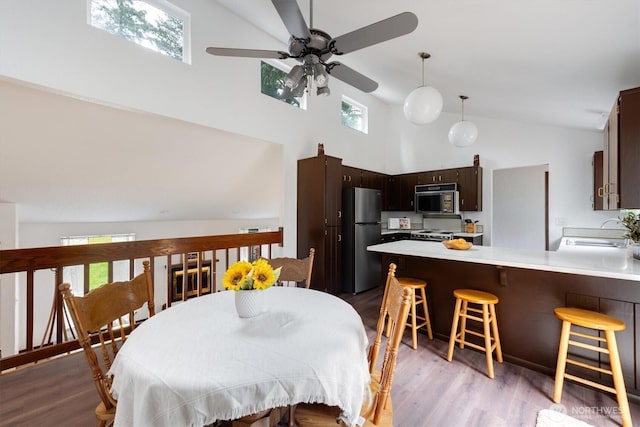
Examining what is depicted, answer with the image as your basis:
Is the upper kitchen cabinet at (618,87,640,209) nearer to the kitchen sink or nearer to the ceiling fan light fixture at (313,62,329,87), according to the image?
the kitchen sink

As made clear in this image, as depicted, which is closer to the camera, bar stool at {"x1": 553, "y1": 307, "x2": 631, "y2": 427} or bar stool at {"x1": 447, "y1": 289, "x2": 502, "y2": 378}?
bar stool at {"x1": 553, "y1": 307, "x2": 631, "y2": 427}

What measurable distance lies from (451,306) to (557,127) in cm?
338

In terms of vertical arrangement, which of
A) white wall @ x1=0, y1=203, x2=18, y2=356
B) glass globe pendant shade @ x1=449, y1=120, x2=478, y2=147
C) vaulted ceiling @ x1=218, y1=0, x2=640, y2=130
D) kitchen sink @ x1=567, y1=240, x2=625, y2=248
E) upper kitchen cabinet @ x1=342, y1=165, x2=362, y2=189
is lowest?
white wall @ x1=0, y1=203, x2=18, y2=356

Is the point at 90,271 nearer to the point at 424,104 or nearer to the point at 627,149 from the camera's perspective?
the point at 424,104

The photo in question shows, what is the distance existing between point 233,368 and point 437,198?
490cm

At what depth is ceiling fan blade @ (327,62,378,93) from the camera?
1.97m

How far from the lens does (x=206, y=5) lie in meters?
3.02

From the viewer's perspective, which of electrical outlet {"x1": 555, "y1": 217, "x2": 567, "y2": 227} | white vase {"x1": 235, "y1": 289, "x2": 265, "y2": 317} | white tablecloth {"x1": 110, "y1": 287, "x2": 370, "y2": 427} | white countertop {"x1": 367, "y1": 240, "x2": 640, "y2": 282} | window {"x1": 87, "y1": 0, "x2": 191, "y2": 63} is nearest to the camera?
white tablecloth {"x1": 110, "y1": 287, "x2": 370, "y2": 427}

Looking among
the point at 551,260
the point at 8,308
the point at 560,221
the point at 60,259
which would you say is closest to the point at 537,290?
the point at 551,260

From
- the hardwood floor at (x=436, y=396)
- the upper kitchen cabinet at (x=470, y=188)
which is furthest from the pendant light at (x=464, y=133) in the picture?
the hardwood floor at (x=436, y=396)

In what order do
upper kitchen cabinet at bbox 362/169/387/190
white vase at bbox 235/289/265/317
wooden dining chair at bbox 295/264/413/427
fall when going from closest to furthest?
wooden dining chair at bbox 295/264/413/427
white vase at bbox 235/289/265/317
upper kitchen cabinet at bbox 362/169/387/190

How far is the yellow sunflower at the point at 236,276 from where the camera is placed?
128 centimetres

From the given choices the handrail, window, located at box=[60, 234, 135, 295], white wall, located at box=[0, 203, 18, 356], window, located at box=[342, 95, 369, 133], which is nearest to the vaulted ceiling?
window, located at box=[342, 95, 369, 133]

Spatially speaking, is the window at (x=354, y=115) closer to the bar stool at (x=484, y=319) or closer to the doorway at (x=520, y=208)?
the doorway at (x=520, y=208)
